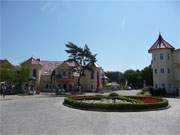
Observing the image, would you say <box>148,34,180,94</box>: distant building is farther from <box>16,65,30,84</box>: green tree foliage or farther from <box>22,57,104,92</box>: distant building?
<box>16,65,30,84</box>: green tree foliage

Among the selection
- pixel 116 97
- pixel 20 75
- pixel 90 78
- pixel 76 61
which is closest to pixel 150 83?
pixel 90 78

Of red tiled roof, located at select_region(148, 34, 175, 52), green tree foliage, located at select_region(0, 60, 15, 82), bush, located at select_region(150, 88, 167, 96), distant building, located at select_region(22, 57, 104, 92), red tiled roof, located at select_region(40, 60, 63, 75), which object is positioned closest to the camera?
bush, located at select_region(150, 88, 167, 96)

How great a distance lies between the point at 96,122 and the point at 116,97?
13.6 metres

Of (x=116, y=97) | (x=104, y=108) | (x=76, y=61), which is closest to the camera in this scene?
(x=104, y=108)

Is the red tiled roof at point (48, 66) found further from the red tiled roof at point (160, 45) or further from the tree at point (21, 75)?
the red tiled roof at point (160, 45)

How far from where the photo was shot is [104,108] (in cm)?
2306

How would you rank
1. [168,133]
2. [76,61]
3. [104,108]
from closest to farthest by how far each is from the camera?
1. [168,133]
2. [104,108]
3. [76,61]

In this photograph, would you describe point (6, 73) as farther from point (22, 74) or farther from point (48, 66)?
point (48, 66)

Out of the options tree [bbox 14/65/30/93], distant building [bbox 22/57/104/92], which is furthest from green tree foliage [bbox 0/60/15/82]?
distant building [bbox 22/57/104/92]

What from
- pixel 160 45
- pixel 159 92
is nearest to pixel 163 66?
pixel 160 45

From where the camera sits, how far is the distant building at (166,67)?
48.4 meters

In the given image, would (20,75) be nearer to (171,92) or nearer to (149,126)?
(171,92)

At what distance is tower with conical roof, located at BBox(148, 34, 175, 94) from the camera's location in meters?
48.5

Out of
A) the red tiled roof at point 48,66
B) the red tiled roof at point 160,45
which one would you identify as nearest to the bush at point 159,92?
the red tiled roof at point 160,45
